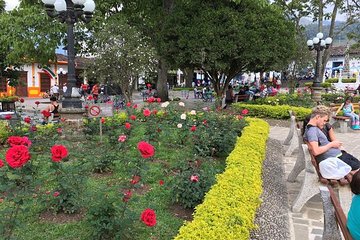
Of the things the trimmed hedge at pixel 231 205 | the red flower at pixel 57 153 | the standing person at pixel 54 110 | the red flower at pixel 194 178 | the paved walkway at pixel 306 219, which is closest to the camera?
the red flower at pixel 57 153

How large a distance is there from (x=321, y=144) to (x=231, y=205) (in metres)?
2.25

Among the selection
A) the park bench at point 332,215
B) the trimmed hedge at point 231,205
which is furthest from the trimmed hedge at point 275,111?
the park bench at point 332,215

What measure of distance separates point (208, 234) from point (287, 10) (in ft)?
72.8

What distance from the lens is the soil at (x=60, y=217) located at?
3881 millimetres

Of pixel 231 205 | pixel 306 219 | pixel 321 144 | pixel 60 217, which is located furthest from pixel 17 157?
pixel 321 144

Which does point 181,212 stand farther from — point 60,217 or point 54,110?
point 54,110

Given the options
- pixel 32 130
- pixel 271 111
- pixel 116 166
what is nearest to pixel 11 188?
pixel 116 166

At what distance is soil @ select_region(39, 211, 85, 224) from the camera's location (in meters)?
3.88

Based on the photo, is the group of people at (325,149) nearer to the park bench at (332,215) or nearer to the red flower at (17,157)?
the park bench at (332,215)

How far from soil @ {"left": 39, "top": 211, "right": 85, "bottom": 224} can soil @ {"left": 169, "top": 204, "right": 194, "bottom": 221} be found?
110 cm

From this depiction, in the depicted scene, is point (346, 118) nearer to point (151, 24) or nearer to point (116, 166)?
point (116, 166)

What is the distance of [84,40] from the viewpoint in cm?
1574

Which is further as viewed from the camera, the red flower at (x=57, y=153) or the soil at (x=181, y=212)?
the soil at (x=181, y=212)

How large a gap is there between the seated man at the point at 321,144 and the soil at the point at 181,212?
1878 mm
